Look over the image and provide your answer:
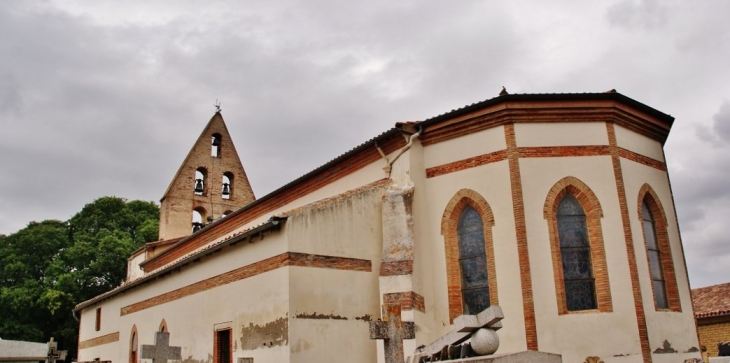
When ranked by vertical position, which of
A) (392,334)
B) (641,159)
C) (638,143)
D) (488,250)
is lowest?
(392,334)

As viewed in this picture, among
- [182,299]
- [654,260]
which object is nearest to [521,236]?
[654,260]

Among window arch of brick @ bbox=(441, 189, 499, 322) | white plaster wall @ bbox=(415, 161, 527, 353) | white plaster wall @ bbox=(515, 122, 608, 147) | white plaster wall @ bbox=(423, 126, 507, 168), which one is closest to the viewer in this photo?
white plaster wall @ bbox=(415, 161, 527, 353)

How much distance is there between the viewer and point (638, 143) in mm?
14484

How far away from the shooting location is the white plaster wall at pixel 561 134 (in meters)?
13.7

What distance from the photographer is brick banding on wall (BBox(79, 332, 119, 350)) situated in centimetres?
2188

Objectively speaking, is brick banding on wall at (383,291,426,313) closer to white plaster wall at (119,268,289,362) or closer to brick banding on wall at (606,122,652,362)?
white plaster wall at (119,268,289,362)

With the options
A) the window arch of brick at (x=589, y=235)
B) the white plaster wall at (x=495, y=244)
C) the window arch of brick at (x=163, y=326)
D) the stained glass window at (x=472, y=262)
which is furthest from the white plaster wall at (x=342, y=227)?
the window arch of brick at (x=163, y=326)

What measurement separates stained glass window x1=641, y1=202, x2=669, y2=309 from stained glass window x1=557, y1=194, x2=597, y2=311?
1502 millimetres

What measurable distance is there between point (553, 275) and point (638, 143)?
4176 mm

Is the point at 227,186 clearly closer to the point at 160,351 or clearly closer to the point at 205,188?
the point at 205,188

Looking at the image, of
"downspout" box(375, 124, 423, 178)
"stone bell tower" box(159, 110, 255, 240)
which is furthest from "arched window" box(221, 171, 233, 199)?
"downspout" box(375, 124, 423, 178)

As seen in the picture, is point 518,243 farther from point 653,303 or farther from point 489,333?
point 489,333

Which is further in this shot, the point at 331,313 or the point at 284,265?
the point at 331,313

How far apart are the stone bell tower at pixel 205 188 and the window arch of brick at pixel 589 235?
16949mm
